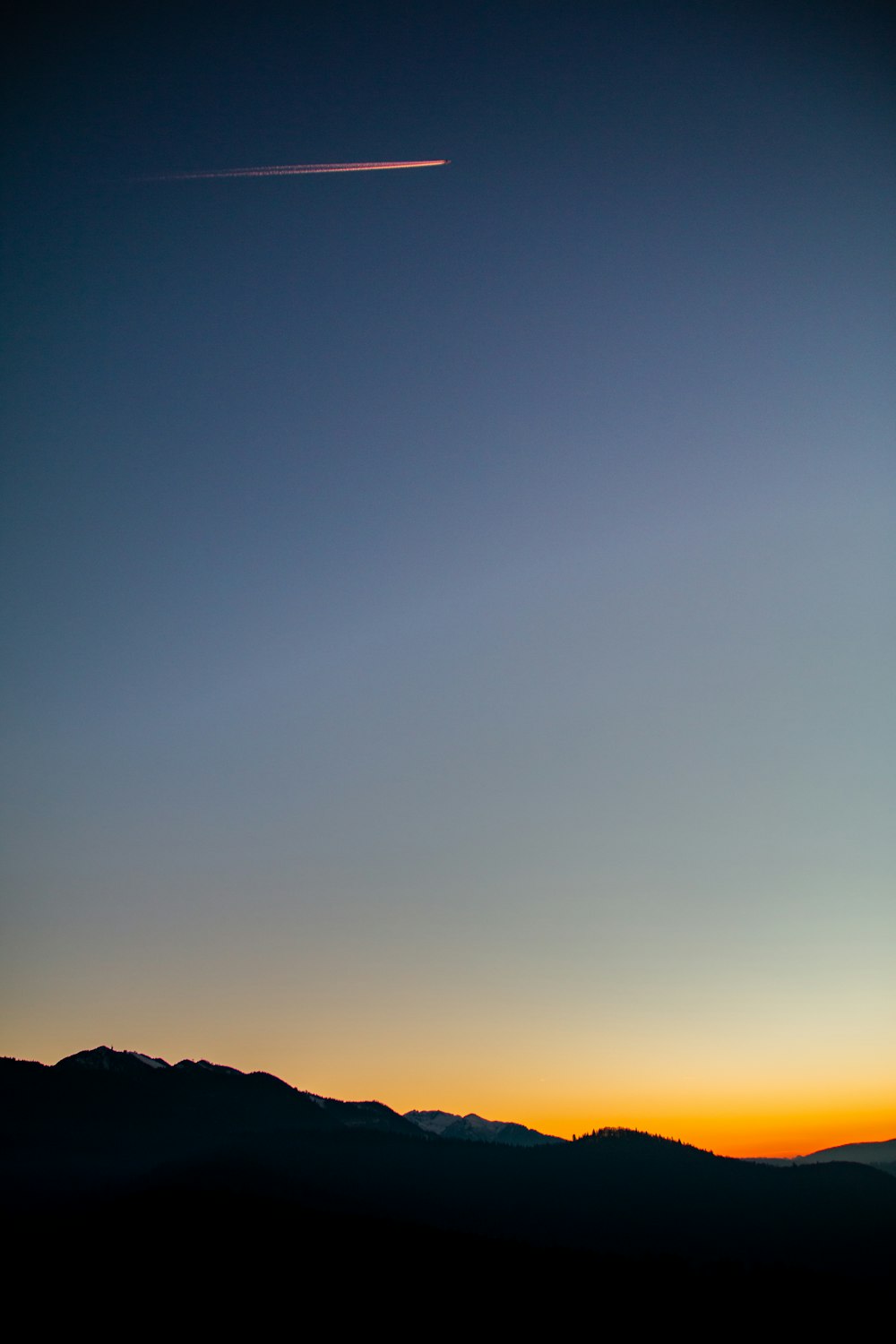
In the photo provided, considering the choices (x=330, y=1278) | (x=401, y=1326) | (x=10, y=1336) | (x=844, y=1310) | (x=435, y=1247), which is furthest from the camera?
(x=844, y=1310)

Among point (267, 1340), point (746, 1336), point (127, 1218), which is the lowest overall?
point (746, 1336)

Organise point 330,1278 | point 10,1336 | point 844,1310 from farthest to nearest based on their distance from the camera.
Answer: point 844,1310 < point 330,1278 < point 10,1336

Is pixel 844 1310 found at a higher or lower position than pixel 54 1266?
lower

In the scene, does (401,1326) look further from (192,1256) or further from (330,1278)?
(192,1256)

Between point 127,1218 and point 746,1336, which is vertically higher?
point 127,1218

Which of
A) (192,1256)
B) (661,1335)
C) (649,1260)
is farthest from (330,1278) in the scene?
(649,1260)

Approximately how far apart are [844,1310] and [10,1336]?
15990cm

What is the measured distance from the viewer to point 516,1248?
569 feet

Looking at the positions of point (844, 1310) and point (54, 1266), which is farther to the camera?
point (844, 1310)

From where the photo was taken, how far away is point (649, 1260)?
189 meters

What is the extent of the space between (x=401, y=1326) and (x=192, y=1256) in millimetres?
43177

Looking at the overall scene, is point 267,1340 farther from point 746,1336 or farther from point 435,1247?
point 746,1336

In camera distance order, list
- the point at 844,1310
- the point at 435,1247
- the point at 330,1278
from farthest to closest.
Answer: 1. the point at 844,1310
2. the point at 435,1247
3. the point at 330,1278

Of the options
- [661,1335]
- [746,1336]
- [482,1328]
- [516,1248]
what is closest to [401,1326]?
[482,1328]
